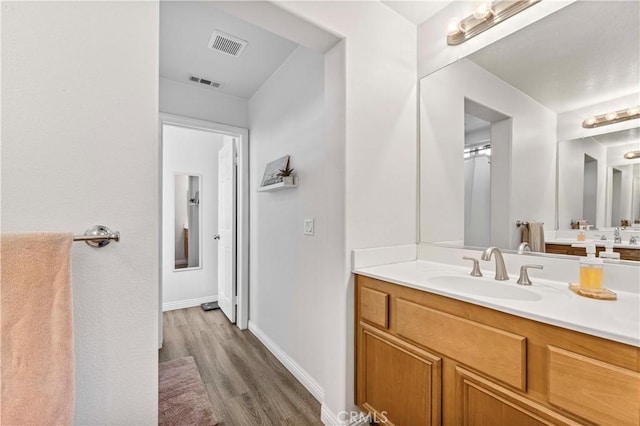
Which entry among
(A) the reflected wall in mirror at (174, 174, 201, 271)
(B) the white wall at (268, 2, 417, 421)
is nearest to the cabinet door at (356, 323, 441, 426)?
(B) the white wall at (268, 2, 417, 421)

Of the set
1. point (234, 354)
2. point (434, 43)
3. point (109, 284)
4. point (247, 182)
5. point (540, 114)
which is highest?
point (434, 43)

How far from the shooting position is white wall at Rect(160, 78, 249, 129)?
264 cm

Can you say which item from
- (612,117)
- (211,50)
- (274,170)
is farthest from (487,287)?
(211,50)

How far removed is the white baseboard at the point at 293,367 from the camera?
1907 mm

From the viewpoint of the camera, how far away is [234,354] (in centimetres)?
246

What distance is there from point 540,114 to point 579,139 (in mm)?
222

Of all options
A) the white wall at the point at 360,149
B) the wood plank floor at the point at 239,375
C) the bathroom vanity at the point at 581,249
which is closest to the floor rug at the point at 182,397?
the wood plank floor at the point at 239,375

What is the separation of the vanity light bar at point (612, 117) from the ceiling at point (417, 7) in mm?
1080

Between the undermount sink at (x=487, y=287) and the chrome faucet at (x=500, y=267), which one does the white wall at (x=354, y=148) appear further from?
the chrome faucet at (x=500, y=267)

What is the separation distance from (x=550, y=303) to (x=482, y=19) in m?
1.56

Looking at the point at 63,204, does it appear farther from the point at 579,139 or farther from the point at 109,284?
the point at 579,139

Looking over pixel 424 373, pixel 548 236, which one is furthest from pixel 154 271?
pixel 548 236

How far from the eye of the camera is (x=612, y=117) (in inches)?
48.1

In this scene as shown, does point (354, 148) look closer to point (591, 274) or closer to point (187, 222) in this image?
point (591, 274)
